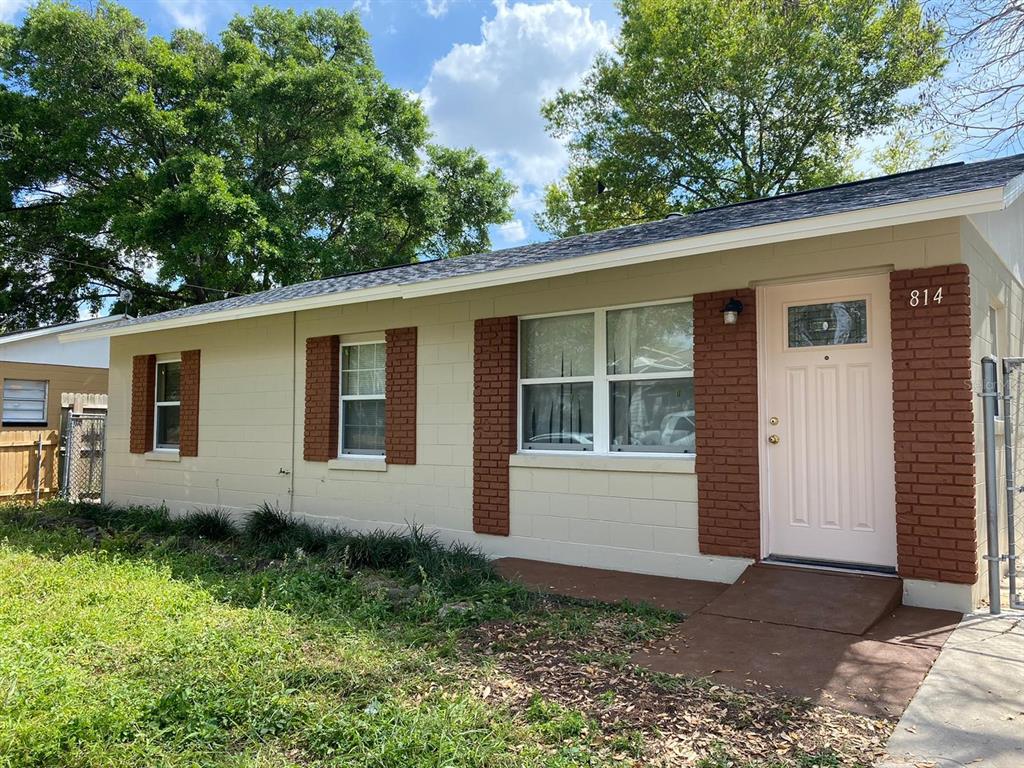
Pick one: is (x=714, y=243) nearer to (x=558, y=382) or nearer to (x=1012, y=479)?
(x=558, y=382)

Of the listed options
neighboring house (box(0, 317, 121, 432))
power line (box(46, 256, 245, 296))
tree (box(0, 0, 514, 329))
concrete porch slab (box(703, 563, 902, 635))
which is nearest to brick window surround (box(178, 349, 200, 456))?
neighboring house (box(0, 317, 121, 432))

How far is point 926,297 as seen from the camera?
5.23 meters

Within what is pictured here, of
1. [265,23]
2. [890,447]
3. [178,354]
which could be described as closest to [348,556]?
[890,447]

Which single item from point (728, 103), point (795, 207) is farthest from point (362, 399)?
point (728, 103)

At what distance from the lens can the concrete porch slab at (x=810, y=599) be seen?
477cm

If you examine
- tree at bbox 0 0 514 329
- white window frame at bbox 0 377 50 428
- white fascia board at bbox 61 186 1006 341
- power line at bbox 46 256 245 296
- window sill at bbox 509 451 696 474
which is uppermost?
tree at bbox 0 0 514 329

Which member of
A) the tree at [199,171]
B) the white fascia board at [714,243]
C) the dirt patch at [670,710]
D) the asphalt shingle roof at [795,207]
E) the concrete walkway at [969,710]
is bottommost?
the dirt patch at [670,710]

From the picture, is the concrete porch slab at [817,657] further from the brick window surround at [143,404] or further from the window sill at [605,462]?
the brick window surround at [143,404]

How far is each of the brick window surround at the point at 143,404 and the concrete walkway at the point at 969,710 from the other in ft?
37.7

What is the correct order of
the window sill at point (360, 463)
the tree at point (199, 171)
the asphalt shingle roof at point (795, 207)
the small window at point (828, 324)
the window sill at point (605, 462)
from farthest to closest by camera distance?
1. the tree at point (199, 171)
2. the window sill at point (360, 463)
3. the window sill at point (605, 462)
4. the small window at point (828, 324)
5. the asphalt shingle roof at point (795, 207)

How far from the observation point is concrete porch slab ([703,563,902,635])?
4.77 metres

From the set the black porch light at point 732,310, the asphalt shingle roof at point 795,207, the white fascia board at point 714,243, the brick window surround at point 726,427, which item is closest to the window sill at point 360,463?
the white fascia board at point 714,243

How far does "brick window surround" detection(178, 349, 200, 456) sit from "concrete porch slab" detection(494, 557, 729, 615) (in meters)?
6.24

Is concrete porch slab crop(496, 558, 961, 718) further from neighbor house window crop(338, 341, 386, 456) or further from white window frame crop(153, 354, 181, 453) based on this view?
white window frame crop(153, 354, 181, 453)
